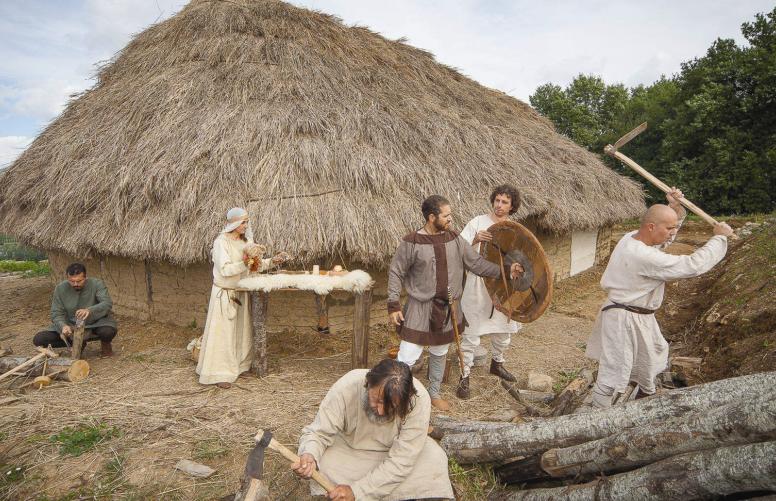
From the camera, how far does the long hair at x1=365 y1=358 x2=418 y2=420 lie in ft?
7.78

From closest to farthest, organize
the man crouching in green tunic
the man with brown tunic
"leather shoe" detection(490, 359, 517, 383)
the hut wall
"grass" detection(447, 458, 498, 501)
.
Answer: "grass" detection(447, 458, 498, 501), the man with brown tunic, "leather shoe" detection(490, 359, 517, 383), the man crouching in green tunic, the hut wall

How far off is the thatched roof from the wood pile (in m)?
3.17

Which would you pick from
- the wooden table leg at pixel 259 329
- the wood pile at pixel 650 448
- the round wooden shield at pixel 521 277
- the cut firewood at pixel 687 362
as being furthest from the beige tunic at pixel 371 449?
the cut firewood at pixel 687 362

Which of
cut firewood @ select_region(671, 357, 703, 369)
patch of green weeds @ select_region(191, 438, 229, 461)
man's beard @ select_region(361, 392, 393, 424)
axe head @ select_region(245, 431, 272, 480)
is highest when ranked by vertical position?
man's beard @ select_region(361, 392, 393, 424)

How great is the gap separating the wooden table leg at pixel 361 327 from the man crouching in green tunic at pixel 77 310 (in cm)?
291

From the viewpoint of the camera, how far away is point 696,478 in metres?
2.03

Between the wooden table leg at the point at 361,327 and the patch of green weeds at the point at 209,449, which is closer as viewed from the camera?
the patch of green weeds at the point at 209,449

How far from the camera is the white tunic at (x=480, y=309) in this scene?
446 cm

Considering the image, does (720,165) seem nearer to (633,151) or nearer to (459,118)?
(633,151)

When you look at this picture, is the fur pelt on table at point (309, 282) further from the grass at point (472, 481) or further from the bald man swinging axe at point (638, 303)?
the bald man swinging axe at point (638, 303)

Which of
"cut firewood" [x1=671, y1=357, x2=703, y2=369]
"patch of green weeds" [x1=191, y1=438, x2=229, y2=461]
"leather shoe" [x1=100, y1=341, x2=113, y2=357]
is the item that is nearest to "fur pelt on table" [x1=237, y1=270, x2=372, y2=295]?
"patch of green weeds" [x1=191, y1=438, x2=229, y2=461]

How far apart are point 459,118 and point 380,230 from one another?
3735 millimetres

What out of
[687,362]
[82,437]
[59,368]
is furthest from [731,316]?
Answer: [59,368]

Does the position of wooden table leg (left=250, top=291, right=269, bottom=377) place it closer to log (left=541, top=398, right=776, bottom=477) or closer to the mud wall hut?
the mud wall hut
